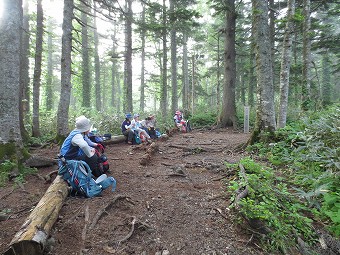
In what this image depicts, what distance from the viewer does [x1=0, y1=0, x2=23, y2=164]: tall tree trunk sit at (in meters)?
5.80

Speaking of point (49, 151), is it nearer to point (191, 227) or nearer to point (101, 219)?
A: point (101, 219)

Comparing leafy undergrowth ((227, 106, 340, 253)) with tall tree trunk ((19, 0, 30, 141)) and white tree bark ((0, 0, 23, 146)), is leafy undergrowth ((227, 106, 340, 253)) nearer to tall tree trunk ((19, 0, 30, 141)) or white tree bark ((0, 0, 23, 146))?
white tree bark ((0, 0, 23, 146))

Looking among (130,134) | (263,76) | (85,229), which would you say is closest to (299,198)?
(85,229)

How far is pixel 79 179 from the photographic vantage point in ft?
15.2

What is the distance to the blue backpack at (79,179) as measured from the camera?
462 centimetres

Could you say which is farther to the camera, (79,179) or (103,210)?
(79,179)

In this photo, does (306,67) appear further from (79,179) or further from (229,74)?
(79,179)

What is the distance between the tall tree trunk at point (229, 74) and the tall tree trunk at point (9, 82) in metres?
12.1

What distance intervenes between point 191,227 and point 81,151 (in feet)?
9.25

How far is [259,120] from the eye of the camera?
8.16 m

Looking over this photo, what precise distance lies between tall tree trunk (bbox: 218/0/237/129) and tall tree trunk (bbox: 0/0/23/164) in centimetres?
1215

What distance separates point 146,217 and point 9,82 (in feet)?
15.8

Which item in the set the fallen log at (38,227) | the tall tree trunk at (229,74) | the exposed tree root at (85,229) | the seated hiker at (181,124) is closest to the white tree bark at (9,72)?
the fallen log at (38,227)

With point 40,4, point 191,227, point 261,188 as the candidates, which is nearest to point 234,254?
point 191,227
